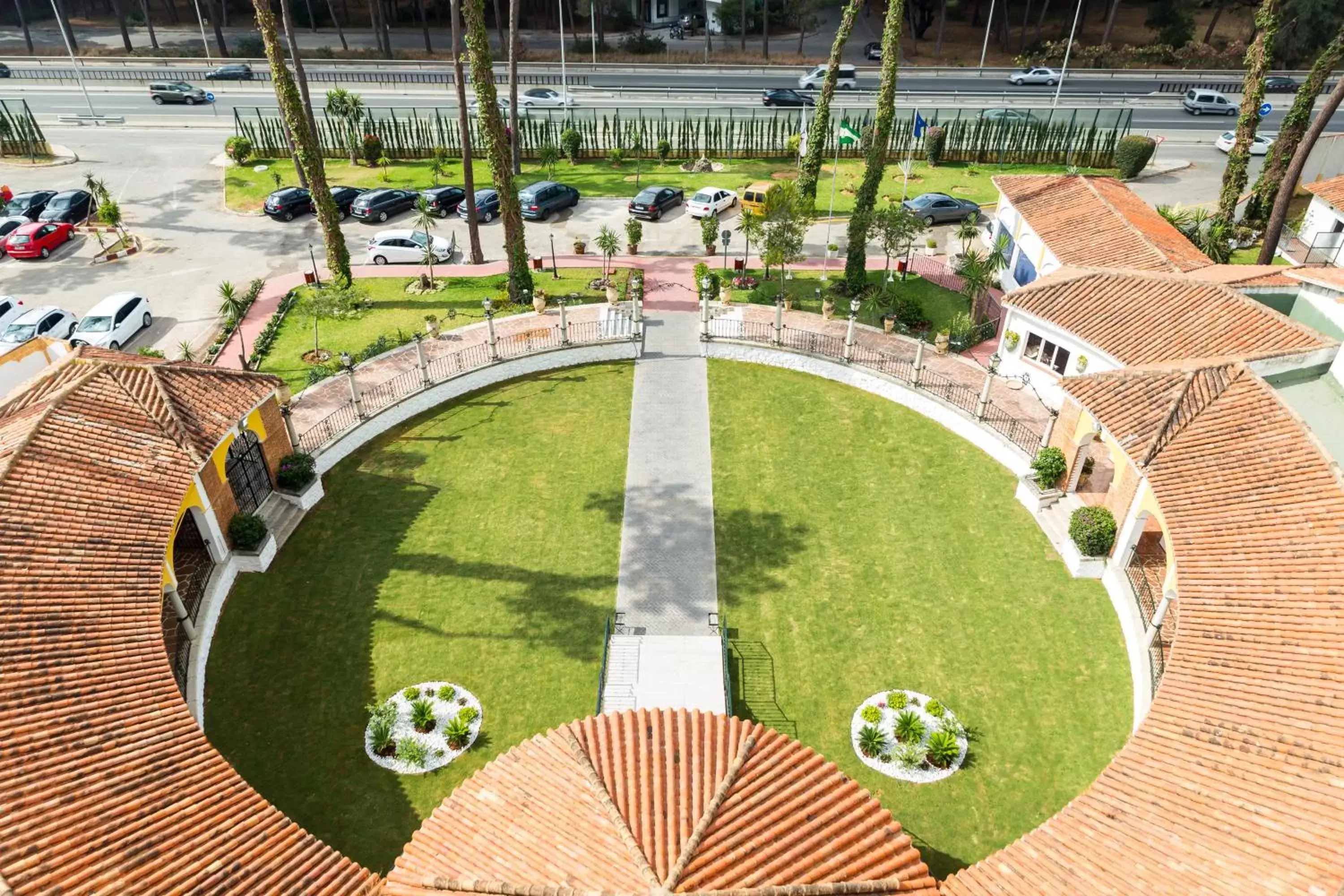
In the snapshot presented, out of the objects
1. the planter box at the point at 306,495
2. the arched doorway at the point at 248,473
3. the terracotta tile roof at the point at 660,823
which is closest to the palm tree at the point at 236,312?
the arched doorway at the point at 248,473

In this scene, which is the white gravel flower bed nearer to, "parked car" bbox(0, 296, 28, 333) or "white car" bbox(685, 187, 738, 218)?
"parked car" bbox(0, 296, 28, 333)

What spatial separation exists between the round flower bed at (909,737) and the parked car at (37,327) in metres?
34.7

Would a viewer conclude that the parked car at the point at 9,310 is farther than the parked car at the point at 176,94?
No

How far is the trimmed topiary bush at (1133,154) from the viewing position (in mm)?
55562

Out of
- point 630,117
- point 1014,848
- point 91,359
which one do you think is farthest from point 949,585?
point 630,117

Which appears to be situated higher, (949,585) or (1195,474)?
(1195,474)

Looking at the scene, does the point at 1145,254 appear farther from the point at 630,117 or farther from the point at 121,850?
the point at 630,117

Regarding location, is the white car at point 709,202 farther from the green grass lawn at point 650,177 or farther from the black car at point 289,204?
the black car at point 289,204

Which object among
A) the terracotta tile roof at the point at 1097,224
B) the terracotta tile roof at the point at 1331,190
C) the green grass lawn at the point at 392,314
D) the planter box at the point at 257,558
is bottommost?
the planter box at the point at 257,558

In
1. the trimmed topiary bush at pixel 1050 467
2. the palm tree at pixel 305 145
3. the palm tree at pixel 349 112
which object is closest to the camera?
the trimmed topiary bush at pixel 1050 467

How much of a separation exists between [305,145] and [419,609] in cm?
2296

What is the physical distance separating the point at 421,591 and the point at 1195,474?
21.5 metres

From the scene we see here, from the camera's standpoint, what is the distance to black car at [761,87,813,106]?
2680 inches

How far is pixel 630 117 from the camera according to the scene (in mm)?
66812
